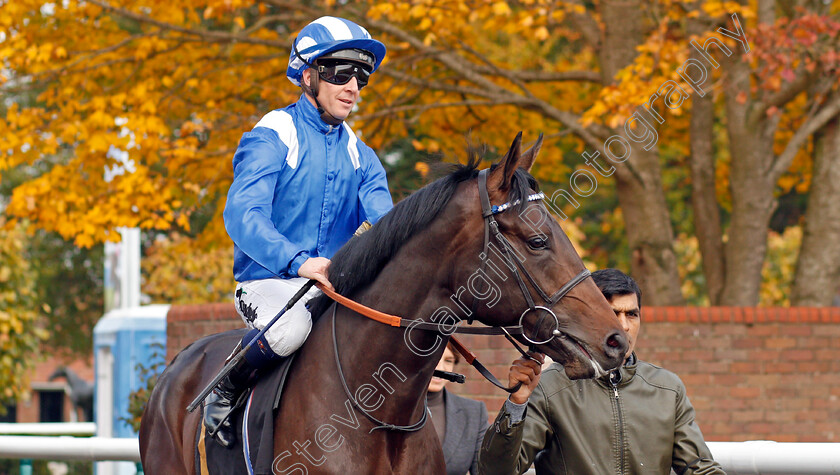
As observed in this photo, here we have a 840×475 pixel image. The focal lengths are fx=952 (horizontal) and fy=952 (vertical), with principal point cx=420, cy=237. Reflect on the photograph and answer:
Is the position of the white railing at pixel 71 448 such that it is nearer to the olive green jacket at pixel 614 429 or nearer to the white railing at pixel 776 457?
the olive green jacket at pixel 614 429

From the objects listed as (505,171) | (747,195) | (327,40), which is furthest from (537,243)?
(747,195)

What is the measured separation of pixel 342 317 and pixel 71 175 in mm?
6615

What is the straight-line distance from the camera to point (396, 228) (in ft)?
9.76

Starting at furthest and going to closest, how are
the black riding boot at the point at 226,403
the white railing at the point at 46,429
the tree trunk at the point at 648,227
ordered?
the tree trunk at the point at 648,227
the white railing at the point at 46,429
the black riding boot at the point at 226,403

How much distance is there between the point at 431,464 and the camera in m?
3.04

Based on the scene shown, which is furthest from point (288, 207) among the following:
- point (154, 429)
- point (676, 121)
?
point (676, 121)

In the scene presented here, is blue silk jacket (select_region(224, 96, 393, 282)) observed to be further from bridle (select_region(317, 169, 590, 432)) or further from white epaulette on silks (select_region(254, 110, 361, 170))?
bridle (select_region(317, 169, 590, 432))

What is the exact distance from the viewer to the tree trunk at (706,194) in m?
9.33

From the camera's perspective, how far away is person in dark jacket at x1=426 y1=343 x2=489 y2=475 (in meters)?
4.14

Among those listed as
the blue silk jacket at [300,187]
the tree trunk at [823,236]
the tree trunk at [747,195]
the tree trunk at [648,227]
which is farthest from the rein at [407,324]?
the tree trunk at [823,236]

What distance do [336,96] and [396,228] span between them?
26.9 inches

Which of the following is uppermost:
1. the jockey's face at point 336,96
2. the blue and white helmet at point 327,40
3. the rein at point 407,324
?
the blue and white helmet at point 327,40

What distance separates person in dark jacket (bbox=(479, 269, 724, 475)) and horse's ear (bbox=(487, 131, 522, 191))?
2.68ft

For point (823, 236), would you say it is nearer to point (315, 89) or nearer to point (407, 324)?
point (315, 89)
